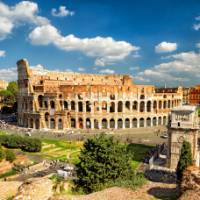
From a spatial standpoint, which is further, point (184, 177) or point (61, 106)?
point (61, 106)

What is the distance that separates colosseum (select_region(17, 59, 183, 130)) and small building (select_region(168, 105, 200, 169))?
128 ft

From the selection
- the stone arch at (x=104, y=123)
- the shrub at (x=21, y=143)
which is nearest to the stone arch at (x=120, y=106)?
the stone arch at (x=104, y=123)

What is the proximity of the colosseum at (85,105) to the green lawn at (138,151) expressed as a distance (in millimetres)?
23547

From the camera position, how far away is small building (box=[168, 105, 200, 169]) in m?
37.3

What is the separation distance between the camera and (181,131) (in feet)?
125

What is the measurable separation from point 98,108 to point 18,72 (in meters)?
29.6

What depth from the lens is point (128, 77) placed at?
10762 centimetres

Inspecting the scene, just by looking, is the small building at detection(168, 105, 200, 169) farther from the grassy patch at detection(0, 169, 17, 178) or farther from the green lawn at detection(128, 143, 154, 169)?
the grassy patch at detection(0, 169, 17, 178)

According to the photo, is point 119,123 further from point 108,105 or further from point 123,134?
point 123,134

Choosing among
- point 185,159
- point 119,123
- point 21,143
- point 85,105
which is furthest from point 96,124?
point 185,159

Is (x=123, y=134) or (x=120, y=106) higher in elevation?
(x=120, y=106)

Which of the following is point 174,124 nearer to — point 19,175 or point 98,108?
point 19,175

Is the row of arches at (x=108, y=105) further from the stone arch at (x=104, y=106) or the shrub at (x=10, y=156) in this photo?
the shrub at (x=10, y=156)

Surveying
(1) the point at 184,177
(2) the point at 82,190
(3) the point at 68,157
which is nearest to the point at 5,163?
(3) the point at 68,157
